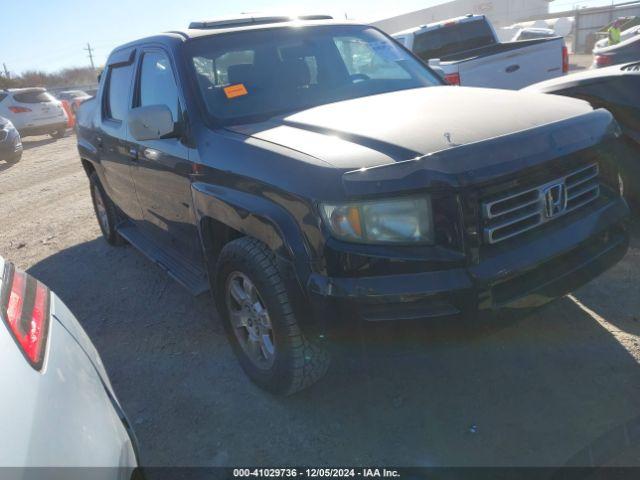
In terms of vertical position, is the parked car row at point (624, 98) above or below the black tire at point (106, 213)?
above

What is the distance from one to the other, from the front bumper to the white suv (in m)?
17.8

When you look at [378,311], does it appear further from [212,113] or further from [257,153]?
[212,113]

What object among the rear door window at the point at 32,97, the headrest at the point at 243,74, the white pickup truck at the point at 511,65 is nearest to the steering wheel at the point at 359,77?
the headrest at the point at 243,74

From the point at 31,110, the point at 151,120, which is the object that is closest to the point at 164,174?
the point at 151,120

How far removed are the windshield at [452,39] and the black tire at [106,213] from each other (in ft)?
18.4

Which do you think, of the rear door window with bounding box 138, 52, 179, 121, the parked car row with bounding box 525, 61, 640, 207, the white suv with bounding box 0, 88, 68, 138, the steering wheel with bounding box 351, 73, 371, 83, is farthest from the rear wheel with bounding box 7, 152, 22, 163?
the parked car row with bounding box 525, 61, 640, 207

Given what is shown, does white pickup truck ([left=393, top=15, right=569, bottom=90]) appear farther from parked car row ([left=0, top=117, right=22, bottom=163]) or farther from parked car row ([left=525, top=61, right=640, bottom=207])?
parked car row ([left=0, top=117, right=22, bottom=163])

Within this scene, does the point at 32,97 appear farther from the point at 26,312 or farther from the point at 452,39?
the point at 26,312

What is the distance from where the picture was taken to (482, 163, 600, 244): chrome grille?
2318mm

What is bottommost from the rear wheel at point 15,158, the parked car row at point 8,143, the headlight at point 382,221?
the rear wheel at point 15,158

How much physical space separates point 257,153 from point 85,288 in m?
3.09

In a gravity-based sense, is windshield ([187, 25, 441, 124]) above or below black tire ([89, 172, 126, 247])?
above

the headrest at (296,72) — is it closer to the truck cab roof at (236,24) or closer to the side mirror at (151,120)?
the truck cab roof at (236,24)

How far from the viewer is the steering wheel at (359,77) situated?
366 cm
